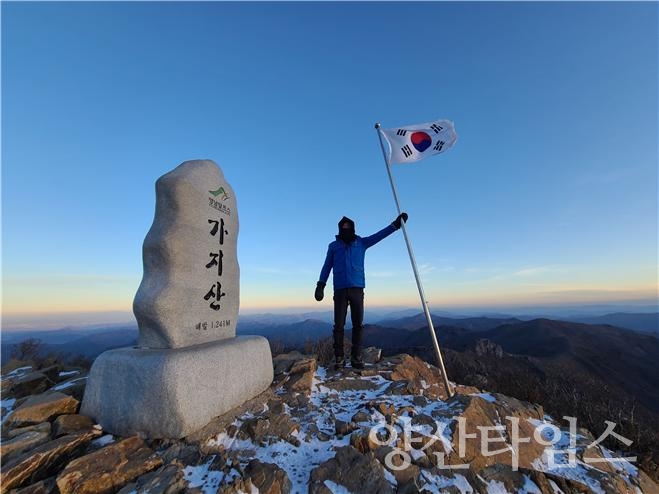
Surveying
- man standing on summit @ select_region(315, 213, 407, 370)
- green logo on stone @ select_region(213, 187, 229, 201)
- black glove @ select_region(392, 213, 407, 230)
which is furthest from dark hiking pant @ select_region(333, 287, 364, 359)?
green logo on stone @ select_region(213, 187, 229, 201)

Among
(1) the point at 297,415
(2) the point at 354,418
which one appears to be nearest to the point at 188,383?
(1) the point at 297,415

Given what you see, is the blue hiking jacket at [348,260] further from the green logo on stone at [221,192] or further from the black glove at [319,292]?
the green logo on stone at [221,192]

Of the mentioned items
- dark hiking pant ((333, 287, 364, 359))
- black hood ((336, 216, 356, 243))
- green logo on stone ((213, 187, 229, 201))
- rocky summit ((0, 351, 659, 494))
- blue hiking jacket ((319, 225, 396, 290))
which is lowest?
rocky summit ((0, 351, 659, 494))

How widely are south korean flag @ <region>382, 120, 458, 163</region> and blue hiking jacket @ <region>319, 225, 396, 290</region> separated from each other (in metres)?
1.64

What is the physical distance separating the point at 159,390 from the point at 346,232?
4236 mm

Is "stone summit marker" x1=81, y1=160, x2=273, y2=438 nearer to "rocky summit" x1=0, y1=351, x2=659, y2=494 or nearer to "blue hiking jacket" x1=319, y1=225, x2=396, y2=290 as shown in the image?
"rocky summit" x1=0, y1=351, x2=659, y2=494

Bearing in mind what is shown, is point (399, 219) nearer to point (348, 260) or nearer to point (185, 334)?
point (348, 260)

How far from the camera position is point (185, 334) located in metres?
4.83

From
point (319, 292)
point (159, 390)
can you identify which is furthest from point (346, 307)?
point (159, 390)

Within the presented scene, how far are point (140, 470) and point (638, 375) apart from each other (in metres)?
71.5

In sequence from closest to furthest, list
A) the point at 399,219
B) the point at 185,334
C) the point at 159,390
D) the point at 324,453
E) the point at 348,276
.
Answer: the point at 324,453 < the point at 159,390 < the point at 185,334 < the point at 399,219 < the point at 348,276

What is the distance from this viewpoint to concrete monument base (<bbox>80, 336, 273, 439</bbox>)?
392 cm

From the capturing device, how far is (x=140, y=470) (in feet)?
11.0

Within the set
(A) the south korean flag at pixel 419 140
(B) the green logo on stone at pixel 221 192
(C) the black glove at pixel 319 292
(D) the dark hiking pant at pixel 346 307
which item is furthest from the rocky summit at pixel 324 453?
(A) the south korean flag at pixel 419 140
